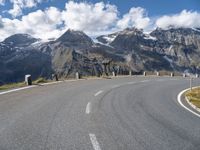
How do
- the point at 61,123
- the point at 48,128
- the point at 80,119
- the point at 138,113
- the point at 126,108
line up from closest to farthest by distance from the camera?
the point at 48,128 < the point at 61,123 < the point at 80,119 < the point at 138,113 < the point at 126,108

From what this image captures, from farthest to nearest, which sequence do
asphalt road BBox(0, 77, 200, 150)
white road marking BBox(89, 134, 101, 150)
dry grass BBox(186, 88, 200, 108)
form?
dry grass BBox(186, 88, 200, 108)
asphalt road BBox(0, 77, 200, 150)
white road marking BBox(89, 134, 101, 150)

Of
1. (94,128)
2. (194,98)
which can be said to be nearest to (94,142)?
(94,128)

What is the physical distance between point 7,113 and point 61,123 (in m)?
2.65

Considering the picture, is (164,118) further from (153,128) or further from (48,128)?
(48,128)

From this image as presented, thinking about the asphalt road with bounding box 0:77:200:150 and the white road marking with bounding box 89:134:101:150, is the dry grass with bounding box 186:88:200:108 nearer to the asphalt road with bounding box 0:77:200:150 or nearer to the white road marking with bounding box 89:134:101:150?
the asphalt road with bounding box 0:77:200:150

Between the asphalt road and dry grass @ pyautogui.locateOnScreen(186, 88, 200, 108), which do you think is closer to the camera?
the asphalt road

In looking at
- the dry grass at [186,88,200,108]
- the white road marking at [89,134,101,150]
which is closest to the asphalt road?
the white road marking at [89,134,101,150]

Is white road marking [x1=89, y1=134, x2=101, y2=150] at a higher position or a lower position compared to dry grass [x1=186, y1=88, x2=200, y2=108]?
higher

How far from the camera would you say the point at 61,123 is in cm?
948

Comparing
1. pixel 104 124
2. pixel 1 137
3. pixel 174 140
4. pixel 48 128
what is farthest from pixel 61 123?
pixel 174 140

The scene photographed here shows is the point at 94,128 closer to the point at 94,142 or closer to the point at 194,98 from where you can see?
the point at 94,142

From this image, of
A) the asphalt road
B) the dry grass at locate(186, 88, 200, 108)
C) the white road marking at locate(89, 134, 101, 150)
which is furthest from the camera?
the dry grass at locate(186, 88, 200, 108)

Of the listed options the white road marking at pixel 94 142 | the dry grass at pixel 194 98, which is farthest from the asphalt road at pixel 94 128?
the dry grass at pixel 194 98

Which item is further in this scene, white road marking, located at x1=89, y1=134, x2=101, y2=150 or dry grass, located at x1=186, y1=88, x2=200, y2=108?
dry grass, located at x1=186, y1=88, x2=200, y2=108
